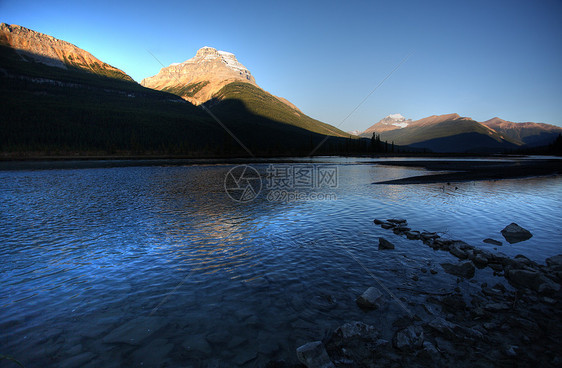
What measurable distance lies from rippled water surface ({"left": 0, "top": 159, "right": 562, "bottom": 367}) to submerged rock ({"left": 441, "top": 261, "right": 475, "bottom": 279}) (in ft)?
1.83

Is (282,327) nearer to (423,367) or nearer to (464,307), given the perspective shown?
(423,367)

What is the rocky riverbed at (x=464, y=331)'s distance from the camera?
268 inches

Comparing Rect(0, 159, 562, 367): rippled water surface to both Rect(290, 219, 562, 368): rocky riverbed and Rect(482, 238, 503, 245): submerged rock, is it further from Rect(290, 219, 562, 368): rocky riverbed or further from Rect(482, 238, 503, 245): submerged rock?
Rect(290, 219, 562, 368): rocky riverbed

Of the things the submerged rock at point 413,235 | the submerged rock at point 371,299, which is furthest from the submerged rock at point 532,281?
the submerged rock at point 371,299

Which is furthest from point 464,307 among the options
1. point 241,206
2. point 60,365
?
point 241,206

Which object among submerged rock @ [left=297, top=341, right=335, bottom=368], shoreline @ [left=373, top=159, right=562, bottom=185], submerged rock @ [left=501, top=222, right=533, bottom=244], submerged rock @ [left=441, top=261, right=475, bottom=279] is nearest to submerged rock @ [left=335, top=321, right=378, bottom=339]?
submerged rock @ [left=297, top=341, right=335, bottom=368]

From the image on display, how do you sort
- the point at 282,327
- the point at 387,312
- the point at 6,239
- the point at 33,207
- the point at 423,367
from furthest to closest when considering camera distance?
the point at 33,207, the point at 6,239, the point at 387,312, the point at 282,327, the point at 423,367

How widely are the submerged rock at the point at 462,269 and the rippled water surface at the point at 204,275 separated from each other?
56 cm

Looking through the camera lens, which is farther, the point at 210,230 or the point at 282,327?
the point at 210,230

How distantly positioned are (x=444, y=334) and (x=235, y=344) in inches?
253

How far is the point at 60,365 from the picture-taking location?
6773 mm

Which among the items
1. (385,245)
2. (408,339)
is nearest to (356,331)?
(408,339)

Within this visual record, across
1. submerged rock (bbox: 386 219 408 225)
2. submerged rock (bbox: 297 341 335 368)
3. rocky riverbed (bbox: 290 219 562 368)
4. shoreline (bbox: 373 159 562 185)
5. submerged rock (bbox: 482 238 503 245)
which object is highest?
submerged rock (bbox: 297 341 335 368)

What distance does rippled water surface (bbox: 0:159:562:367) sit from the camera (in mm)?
7750
